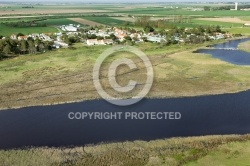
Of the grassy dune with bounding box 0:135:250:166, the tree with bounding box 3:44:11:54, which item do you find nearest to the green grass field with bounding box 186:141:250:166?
the grassy dune with bounding box 0:135:250:166

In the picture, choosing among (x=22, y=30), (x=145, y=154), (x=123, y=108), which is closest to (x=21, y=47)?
(x=123, y=108)

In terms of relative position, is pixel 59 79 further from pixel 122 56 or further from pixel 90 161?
pixel 90 161

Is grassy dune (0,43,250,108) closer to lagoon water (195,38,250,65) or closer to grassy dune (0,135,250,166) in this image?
lagoon water (195,38,250,65)

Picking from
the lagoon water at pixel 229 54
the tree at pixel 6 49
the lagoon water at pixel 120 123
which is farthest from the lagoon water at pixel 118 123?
the tree at pixel 6 49

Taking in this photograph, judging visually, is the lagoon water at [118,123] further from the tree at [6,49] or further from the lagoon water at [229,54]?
the tree at [6,49]

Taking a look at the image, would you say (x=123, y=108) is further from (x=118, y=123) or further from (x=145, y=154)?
(x=145, y=154)

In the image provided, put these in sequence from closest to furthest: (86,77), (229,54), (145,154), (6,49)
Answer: (145,154) < (86,77) < (6,49) < (229,54)

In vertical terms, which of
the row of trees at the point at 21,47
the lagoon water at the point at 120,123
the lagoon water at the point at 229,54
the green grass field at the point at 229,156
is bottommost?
the green grass field at the point at 229,156
